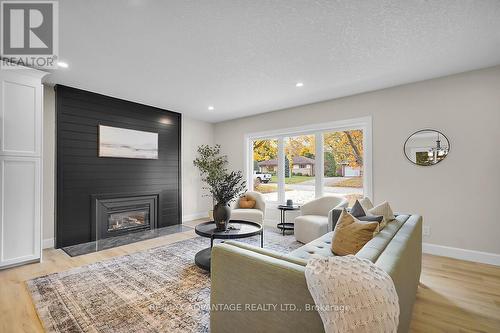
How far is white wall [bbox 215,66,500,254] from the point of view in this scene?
2949 millimetres

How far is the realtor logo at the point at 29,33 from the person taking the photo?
6.23ft

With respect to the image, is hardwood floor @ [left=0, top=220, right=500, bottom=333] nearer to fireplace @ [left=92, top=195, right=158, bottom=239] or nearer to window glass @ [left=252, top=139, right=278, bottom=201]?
fireplace @ [left=92, top=195, right=158, bottom=239]

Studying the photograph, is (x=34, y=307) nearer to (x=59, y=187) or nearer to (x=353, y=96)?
(x=59, y=187)

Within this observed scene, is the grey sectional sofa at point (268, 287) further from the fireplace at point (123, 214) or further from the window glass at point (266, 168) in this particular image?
the window glass at point (266, 168)

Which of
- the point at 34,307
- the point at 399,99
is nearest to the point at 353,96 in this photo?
the point at 399,99

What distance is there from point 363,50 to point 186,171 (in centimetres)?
434

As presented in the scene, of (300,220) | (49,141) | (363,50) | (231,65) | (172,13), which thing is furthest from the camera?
(300,220)

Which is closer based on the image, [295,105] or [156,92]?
[156,92]

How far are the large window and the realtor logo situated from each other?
3.77 metres

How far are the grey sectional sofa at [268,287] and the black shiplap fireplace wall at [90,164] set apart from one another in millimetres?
3422

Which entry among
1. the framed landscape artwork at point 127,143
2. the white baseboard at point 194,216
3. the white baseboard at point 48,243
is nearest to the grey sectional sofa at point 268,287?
the white baseboard at point 48,243

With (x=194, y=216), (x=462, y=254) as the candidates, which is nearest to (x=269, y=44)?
(x=462, y=254)

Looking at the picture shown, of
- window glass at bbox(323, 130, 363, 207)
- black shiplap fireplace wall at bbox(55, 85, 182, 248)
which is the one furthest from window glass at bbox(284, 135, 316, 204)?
black shiplap fireplace wall at bbox(55, 85, 182, 248)

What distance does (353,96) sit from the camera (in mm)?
3994
